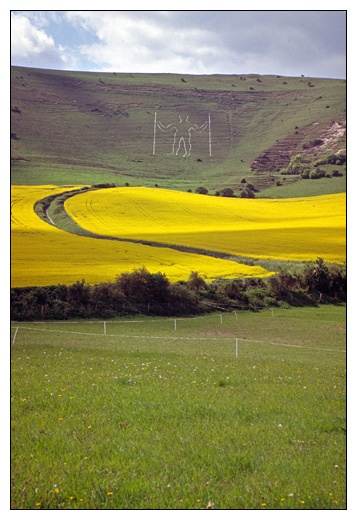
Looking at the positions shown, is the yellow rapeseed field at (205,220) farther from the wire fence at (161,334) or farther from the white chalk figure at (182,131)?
the white chalk figure at (182,131)

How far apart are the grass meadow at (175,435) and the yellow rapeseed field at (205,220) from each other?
373 inches

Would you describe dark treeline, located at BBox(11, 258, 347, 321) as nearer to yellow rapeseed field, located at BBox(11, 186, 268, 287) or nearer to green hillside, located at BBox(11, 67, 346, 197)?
yellow rapeseed field, located at BBox(11, 186, 268, 287)

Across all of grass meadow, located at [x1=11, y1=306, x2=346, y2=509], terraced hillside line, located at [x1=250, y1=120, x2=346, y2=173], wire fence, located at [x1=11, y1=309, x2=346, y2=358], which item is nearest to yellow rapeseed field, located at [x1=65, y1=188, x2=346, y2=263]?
terraced hillside line, located at [x1=250, y1=120, x2=346, y2=173]

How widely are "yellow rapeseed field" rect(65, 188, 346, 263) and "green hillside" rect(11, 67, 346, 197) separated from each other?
3.96 ft

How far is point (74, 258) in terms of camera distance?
56.0 ft

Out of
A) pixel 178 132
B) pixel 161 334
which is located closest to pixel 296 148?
pixel 178 132

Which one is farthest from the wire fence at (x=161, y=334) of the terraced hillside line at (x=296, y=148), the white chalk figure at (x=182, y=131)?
the terraced hillside line at (x=296, y=148)

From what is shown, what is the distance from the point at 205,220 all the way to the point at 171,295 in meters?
3.40

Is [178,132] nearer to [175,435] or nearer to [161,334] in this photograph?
[161,334]

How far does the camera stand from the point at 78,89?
14.9 meters

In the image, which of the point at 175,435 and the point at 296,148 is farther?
the point at 296,148

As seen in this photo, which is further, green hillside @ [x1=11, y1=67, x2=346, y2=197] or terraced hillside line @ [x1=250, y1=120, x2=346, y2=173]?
terraced hillside line @ [x1=250, y1=120, x2=346, y2=173]

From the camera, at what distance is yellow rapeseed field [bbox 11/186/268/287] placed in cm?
1415
